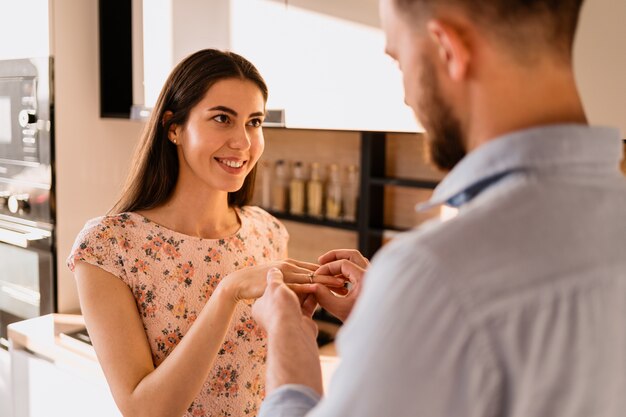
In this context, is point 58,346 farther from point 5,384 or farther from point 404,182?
point 404,182

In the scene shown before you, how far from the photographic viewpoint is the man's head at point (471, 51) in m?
0.57

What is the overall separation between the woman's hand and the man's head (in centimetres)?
62

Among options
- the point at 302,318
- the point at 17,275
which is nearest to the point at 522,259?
the point at 302,318

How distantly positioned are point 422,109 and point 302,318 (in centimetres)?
33

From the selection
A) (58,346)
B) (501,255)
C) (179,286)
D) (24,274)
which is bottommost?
(58,346)

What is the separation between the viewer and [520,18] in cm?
57

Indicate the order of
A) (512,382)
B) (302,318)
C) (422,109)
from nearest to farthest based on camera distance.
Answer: (512,382) → (422,109) → (302,318)

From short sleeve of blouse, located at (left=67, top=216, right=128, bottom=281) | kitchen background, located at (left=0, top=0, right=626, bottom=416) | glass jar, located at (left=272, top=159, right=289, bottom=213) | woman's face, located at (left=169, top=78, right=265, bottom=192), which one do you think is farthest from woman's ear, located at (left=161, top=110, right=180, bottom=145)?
glass jar, located at (left=272, top=159, right=289, bottom=213)

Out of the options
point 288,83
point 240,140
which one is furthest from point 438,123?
point 288,83

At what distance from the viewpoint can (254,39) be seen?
1944 mm

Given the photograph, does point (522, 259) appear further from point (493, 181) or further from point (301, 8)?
point (301, 8)

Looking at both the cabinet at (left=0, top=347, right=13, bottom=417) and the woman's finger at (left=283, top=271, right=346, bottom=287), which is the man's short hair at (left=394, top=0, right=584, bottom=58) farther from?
the cabinet at (left=0, top=347, right=13, bottom=417)

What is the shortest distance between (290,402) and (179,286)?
781mm

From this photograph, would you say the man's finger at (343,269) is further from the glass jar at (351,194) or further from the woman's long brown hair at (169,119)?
the glass jar at (351,194)
